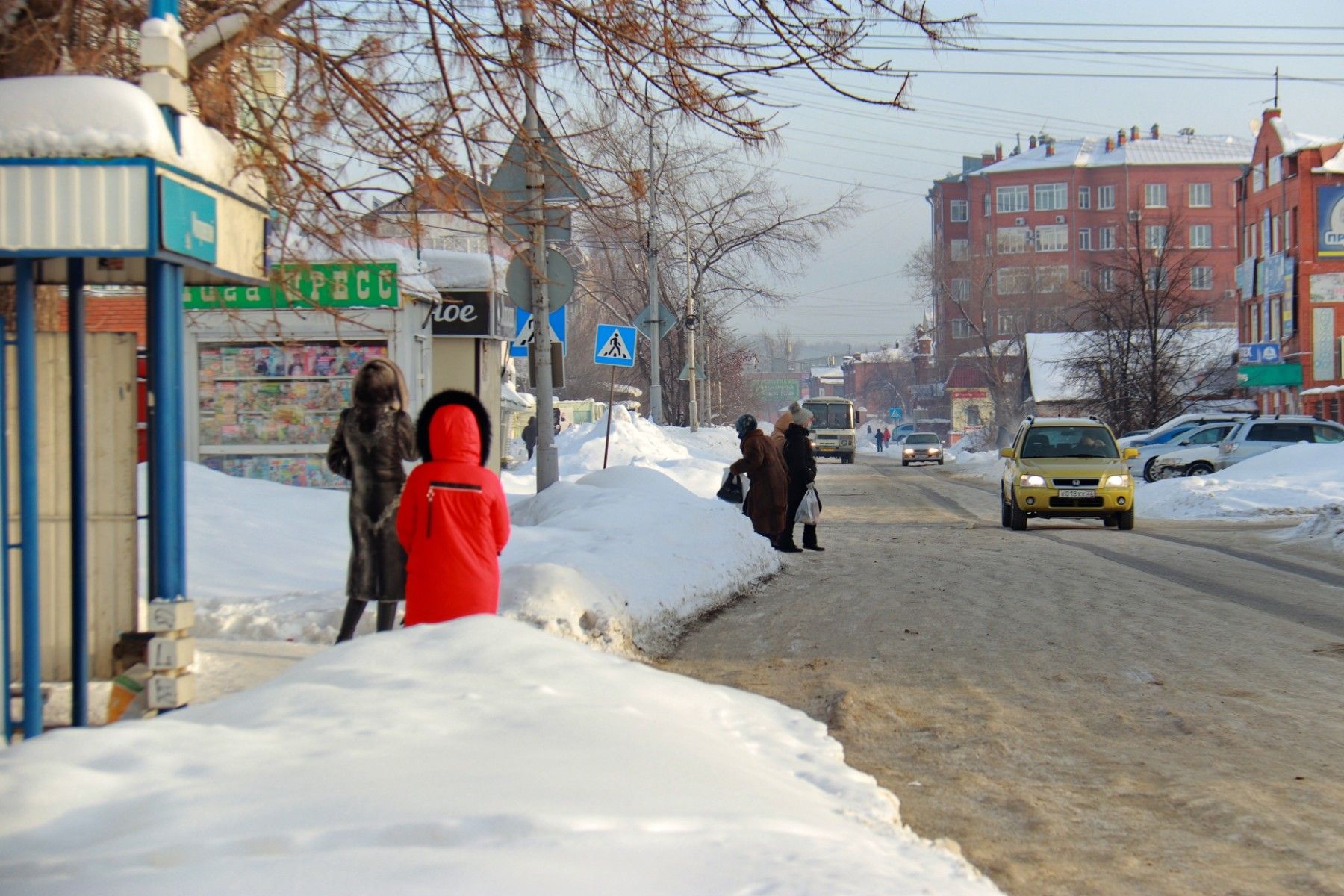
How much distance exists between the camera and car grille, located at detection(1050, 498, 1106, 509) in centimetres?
1900

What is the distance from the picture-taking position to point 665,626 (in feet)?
31.0

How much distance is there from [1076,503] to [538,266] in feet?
33.1

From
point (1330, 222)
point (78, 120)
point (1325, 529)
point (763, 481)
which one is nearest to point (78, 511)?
point (78, 120)

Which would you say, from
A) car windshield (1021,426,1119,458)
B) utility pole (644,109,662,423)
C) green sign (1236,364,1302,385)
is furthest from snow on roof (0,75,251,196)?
green sign (1236,364,1302,385)

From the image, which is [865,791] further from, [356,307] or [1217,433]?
[1217,433]

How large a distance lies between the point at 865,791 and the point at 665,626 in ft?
15.7

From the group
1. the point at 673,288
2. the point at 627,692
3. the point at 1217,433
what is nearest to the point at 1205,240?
the point at 673,288

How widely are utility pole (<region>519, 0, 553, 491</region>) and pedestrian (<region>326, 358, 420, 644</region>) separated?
57.7 inches

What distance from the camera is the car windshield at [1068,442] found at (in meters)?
19.9

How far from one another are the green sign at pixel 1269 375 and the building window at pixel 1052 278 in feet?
150

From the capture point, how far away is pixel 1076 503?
19078 millimetres

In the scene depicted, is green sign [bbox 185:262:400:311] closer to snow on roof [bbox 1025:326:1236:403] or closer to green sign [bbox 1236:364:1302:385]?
green sign [bbox 1236:364:1302:385]

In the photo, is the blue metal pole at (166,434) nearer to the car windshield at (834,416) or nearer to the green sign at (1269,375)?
the green sign at (1269,375)

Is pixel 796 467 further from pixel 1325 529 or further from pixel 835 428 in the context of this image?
pixel 835 428
